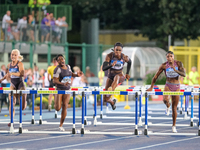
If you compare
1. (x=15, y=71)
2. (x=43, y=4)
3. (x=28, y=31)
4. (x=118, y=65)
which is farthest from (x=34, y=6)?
(x=118, y=65)

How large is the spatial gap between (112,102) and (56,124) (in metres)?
2.43

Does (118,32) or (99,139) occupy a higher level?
(118,32)

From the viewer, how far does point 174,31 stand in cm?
3634

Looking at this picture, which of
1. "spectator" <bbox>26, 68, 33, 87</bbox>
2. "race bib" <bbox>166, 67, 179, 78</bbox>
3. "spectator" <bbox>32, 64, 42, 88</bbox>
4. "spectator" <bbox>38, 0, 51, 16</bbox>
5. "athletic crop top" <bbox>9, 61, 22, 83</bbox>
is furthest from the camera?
"spectator" <bbox>38, 0, 51, 16</bbox>

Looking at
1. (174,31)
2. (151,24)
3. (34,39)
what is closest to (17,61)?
(34,39)

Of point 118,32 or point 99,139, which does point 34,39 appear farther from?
point 118,32

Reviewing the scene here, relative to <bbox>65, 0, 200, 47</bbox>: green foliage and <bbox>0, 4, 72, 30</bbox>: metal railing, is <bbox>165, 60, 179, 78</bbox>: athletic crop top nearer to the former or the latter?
<bbox>0, 4, 72, 30</bbox>: metal railing

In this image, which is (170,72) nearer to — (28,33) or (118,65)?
(118,65)

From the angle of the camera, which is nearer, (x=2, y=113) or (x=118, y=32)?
(x=2, y=113)

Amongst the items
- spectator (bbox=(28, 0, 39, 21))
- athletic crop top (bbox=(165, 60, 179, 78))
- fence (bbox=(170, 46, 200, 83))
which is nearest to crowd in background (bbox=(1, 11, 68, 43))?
spectator (bbox=(28, 0, 39, 21))

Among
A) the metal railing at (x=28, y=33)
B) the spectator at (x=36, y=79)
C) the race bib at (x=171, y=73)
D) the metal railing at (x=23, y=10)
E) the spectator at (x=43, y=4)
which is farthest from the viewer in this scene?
the metal railing at (x=23, y=10)

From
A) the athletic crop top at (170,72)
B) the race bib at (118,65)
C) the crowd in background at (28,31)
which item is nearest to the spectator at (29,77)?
the crowd in background at (28,31)

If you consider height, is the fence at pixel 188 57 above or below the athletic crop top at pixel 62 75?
above

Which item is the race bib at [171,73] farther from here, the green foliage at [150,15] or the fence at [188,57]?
the green foliage at [150,15]
